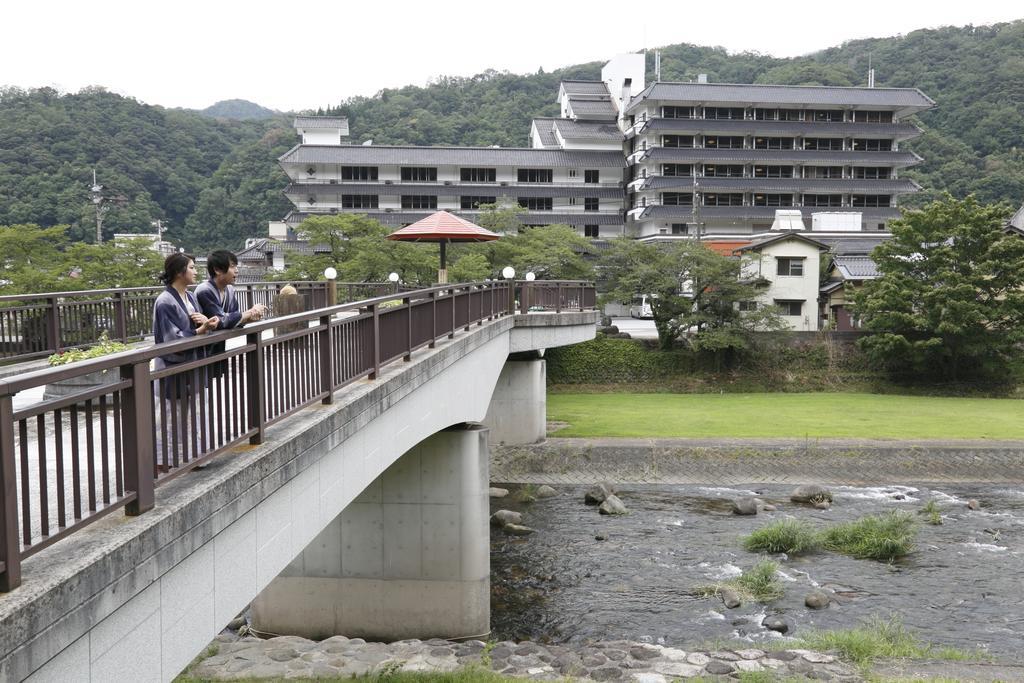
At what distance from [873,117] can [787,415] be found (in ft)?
126

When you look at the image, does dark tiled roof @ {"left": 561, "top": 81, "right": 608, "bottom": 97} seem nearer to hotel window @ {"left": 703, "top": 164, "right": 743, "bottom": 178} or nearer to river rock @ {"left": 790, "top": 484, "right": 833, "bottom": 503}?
hotel window @ {"left": 703, "top": 164, "right": 743, "bottom": 178}

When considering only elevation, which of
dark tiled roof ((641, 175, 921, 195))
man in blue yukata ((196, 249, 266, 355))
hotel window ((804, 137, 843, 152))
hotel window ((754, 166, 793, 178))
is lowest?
man in blue yukata ((196, 249, 266, 355))

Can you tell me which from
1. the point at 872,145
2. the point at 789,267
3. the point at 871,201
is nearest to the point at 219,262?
the point at 789,267

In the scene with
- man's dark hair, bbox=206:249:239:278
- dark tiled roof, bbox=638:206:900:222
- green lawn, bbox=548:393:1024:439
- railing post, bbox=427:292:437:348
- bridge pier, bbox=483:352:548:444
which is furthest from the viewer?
dark tiled roof, bbox=638:206:900:222

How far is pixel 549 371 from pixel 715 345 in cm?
725

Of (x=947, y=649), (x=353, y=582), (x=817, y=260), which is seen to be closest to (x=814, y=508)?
(x=947, y=649)

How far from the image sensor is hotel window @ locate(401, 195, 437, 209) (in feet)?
179

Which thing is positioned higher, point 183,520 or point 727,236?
point 727,236

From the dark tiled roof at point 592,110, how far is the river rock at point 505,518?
151 ft

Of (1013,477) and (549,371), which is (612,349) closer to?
(549,371)

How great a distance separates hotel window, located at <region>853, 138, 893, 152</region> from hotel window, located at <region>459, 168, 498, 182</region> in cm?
2566

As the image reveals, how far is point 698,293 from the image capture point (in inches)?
1438

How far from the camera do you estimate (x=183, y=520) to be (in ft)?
15.1

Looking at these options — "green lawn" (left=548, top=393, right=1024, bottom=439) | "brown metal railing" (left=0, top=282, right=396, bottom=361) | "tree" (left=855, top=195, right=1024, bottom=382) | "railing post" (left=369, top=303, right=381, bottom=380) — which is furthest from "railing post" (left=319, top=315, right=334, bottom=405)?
"tree" (left=855, top=195, right=1024, bottom=382)
